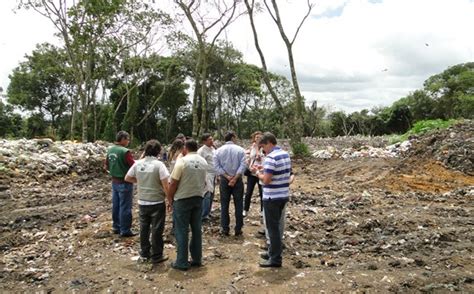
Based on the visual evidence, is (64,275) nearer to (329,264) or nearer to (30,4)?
(329,264)

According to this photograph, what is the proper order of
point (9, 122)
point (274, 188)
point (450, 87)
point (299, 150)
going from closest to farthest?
point (274, 188)
point (299, 150)
point (9, 122)
point (450, 87)

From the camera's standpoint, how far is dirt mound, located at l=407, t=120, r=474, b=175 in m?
14.3

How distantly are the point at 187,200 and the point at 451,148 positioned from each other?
12.5m

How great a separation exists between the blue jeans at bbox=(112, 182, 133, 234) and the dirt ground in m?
0.23

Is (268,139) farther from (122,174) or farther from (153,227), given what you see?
(122,174)

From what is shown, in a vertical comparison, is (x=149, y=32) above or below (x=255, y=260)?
above

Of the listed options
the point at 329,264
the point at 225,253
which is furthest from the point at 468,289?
the point at 225,253

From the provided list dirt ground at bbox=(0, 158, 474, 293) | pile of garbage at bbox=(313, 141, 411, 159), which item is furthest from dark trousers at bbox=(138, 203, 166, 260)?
pile of garbage at bbox=(313, 141, 411, 159)

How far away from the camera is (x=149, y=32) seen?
29.8 m

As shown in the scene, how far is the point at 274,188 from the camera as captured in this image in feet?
19.0

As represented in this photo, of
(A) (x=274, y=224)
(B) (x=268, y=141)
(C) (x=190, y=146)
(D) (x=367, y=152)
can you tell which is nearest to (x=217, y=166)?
(C) (x=190, y=146)

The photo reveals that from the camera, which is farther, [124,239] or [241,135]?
[241,135]

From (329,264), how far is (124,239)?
3.37 m

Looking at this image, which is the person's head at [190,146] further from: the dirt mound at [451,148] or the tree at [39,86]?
the tree at [39,86]
